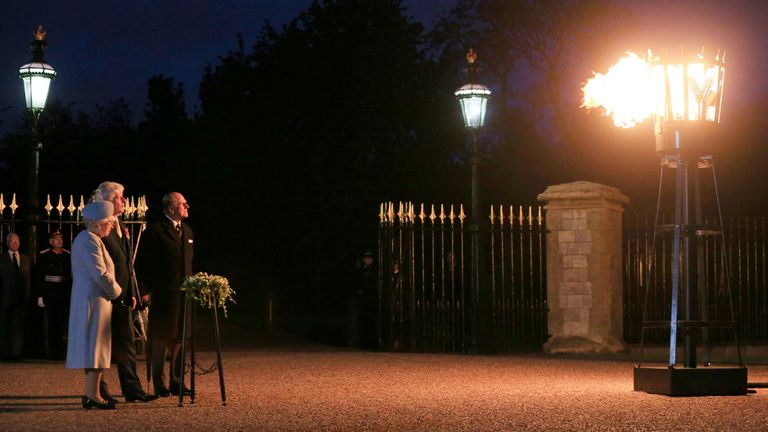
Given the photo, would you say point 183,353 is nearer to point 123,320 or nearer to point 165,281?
point 123,320

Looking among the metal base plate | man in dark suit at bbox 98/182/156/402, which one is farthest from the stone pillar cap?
man in dark suit at bbox 98/182/156/402

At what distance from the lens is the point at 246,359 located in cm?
1680

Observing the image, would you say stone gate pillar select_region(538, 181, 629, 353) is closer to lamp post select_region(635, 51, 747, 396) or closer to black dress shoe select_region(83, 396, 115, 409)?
lamp post select_region(635, 51, 747, 396)

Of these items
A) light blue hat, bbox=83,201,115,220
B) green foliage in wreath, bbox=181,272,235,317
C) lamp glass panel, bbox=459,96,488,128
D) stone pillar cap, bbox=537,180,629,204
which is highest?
lamp glass panel, bbox=459,96,488,128

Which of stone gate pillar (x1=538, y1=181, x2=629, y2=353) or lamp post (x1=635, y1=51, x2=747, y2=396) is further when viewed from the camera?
stone gate pillar (x1=538, y1=181, x2=629, y2=353)

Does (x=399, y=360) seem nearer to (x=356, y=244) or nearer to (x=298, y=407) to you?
(x=298, y=407)

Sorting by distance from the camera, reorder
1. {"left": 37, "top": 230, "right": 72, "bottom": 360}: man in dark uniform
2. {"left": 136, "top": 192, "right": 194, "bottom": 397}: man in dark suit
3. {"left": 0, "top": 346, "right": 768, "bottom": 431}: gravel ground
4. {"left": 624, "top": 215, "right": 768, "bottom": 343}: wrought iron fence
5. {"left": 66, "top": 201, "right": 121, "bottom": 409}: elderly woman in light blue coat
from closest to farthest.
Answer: {"left": 0, "top": 346, "right": 768, "bottom": 431}: gravel ground < {"left": 66, "top": 201, "right": 121, "bottom": 409}: elderly woman in light blue coat < {"left": 136, "top": 192, "right": 194, "bottom": 397}: man in dark suit < {"left": 37, "top": 230, "right": 72, "bottom": 360}: man in dark uniform < {"left": 624, "top": 215, "right": 768, "bottom": 343}: wrought iron fence

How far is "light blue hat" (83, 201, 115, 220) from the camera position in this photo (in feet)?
35.3

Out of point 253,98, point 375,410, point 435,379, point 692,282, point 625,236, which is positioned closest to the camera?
point 375,410

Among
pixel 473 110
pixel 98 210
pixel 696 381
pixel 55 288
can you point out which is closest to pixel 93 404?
pixel 98 210

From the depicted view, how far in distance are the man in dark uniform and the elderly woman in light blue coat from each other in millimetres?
6161

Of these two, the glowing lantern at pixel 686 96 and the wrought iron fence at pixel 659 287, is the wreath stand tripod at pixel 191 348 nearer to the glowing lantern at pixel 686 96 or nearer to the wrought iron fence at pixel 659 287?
the glowing lantern at pixel 686 96

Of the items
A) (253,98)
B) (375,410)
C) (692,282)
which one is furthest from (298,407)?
(253,98)

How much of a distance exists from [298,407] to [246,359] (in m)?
6.24
